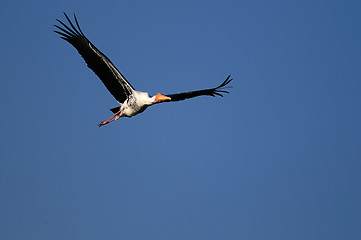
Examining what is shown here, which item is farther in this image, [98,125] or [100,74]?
[98,125]

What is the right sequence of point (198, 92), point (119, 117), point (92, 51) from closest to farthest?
point (92, 51) < point (119, 117) < point (198, 92)

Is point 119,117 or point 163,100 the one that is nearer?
point 163,100

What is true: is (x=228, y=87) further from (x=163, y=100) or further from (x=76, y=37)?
(x=76, y=37)

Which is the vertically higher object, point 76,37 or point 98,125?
point 76,37

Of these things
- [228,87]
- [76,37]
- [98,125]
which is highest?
[228,87]

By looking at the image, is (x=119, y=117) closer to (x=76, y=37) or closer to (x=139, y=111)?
(x=139, y=111)

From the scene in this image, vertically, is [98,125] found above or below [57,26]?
below

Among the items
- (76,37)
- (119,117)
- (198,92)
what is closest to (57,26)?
(76,37)

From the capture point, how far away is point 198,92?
1909cm

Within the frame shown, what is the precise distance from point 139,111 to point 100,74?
5.40 ft

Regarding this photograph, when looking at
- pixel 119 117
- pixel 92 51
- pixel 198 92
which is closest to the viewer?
pixel 92 51

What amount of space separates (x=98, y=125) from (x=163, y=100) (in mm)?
2657

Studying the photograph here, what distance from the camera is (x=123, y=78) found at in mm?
15930

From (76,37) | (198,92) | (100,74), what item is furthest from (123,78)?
(198,92)
